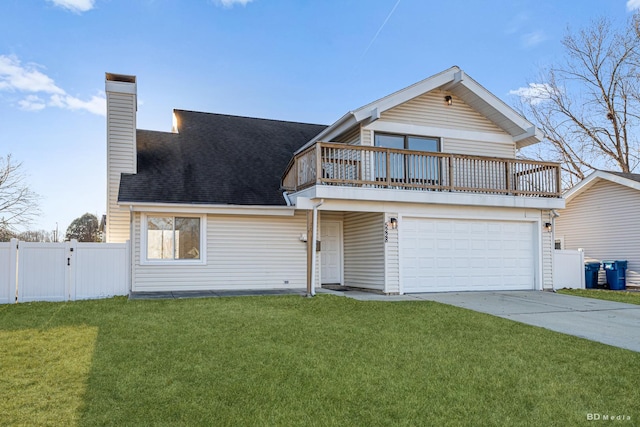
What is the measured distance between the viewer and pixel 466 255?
505 inches

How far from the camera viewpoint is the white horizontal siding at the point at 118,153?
12.9 m

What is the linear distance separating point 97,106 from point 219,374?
1667cm

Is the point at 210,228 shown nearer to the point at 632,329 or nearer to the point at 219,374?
the point at 219,374

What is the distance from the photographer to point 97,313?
8.70 metres

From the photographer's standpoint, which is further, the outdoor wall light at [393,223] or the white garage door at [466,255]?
the white garage door at [466,255]

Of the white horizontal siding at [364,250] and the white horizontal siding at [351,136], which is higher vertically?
the white horizontal siding at [351,136]

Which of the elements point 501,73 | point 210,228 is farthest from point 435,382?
point 501,73

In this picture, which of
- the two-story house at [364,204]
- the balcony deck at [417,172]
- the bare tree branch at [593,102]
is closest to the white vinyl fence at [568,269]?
the two-story house at [364,204]

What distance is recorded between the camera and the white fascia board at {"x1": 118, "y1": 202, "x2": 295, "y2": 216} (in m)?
11.6

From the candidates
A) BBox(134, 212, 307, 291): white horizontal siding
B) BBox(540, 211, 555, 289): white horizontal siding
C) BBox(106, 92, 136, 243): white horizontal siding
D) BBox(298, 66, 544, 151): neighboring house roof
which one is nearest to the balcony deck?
BBox(540, 211, 555, 289): white horizontal siding

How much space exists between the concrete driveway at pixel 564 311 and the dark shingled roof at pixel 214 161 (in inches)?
232

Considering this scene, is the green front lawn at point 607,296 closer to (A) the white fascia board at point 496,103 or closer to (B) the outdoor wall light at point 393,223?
(A) the white fascia board at point 496,103

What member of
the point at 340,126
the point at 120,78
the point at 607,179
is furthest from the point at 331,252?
the point at 607,179

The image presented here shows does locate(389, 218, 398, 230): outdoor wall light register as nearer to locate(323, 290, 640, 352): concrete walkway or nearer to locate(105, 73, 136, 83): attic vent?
locate(323, 290, 640, 352): concrete walkway
